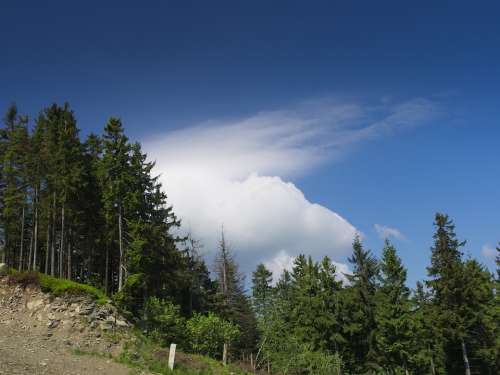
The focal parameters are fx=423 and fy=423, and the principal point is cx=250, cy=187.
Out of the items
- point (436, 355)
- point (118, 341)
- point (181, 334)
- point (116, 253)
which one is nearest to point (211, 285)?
point (116, 253)

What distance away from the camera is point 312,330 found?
43219mm

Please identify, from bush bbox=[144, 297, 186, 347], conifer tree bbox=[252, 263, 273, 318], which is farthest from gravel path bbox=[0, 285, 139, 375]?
conifer tree bbox=[252, 263, 273, 318]

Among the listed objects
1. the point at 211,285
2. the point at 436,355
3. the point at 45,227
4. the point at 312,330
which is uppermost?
the point at 45,227

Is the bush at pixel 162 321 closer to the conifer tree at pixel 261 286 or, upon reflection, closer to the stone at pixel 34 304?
the stone at pixel 34 304

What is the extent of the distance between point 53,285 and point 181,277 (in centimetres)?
1767

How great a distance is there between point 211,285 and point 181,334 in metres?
23.3

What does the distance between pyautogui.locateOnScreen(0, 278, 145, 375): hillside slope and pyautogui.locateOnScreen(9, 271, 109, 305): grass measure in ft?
1.13

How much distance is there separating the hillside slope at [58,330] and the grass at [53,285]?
0.34 meters

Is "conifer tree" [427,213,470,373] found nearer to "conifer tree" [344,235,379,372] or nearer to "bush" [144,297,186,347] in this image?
"conifer tree" [344,235,379,372]

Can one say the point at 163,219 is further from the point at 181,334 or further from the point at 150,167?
the point at 181,334

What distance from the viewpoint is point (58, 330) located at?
952 inches

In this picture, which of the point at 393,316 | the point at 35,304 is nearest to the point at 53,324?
the point at 35,304

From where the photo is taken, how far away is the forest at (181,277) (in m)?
35.5

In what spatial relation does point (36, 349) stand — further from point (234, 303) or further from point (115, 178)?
point (234, 303)
